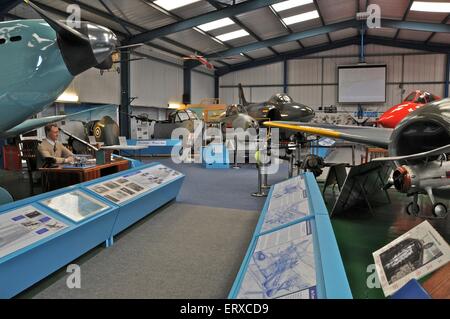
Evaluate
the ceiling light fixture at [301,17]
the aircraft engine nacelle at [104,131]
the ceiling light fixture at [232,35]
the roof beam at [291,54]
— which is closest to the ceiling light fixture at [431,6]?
the ceiling light fixture at [301,17]

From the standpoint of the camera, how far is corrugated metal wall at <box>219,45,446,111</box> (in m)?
20.7

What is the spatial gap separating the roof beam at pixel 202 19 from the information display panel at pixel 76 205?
11.1 m

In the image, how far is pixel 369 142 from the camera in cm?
430

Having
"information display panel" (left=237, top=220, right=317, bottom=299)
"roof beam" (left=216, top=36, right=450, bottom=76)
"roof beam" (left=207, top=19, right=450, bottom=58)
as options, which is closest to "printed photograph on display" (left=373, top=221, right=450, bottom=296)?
"information display panel" (left=237, top=220, right=317, bottom=299)

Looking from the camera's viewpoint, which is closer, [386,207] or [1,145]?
[386,207]

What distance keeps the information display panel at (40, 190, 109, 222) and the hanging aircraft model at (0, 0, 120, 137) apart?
0.98 m

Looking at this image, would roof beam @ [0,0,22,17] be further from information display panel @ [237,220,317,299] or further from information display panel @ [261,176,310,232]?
information display panel @ [237,220,317,299]

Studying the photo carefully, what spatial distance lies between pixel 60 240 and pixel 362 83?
21.7m

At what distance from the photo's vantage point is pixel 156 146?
14.7 metres

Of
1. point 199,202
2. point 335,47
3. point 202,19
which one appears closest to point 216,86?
point 335,47

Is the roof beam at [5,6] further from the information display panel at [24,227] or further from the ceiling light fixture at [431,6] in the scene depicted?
the ceiling light fixture at [431,6]

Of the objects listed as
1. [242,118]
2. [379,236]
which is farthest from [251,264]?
[242,118]
